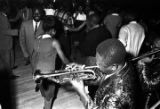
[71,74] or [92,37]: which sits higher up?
[92,37]

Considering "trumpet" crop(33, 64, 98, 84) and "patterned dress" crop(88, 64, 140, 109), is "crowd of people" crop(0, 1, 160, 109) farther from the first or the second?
"trumpet" crop(33, 64, 98, 84)

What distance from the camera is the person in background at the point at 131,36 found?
397 centimetres

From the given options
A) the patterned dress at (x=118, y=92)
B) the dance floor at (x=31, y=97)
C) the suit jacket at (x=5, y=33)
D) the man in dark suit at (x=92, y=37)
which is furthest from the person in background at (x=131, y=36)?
the suit jacket at (x=5, y=33)

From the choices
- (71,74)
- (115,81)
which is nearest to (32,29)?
(71,74)

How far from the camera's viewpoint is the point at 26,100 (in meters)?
5.07

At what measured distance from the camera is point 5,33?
18.3 ft

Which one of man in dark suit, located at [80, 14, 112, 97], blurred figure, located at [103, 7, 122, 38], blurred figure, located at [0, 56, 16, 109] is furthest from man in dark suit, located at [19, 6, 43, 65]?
blurred figure, located at [103, 7, 122, 38]

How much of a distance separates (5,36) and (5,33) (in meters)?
0.12

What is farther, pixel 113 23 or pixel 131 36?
pixel 113 23

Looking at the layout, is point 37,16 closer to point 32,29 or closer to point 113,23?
point 32,29

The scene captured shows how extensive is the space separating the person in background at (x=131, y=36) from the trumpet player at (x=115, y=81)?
1788 millimetres

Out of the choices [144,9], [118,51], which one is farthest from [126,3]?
[118,51]

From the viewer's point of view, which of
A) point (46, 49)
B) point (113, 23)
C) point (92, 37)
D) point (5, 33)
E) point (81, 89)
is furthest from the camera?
point (5, 33)

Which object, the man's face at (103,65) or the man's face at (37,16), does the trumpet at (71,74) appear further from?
the man's face at (37,16)
